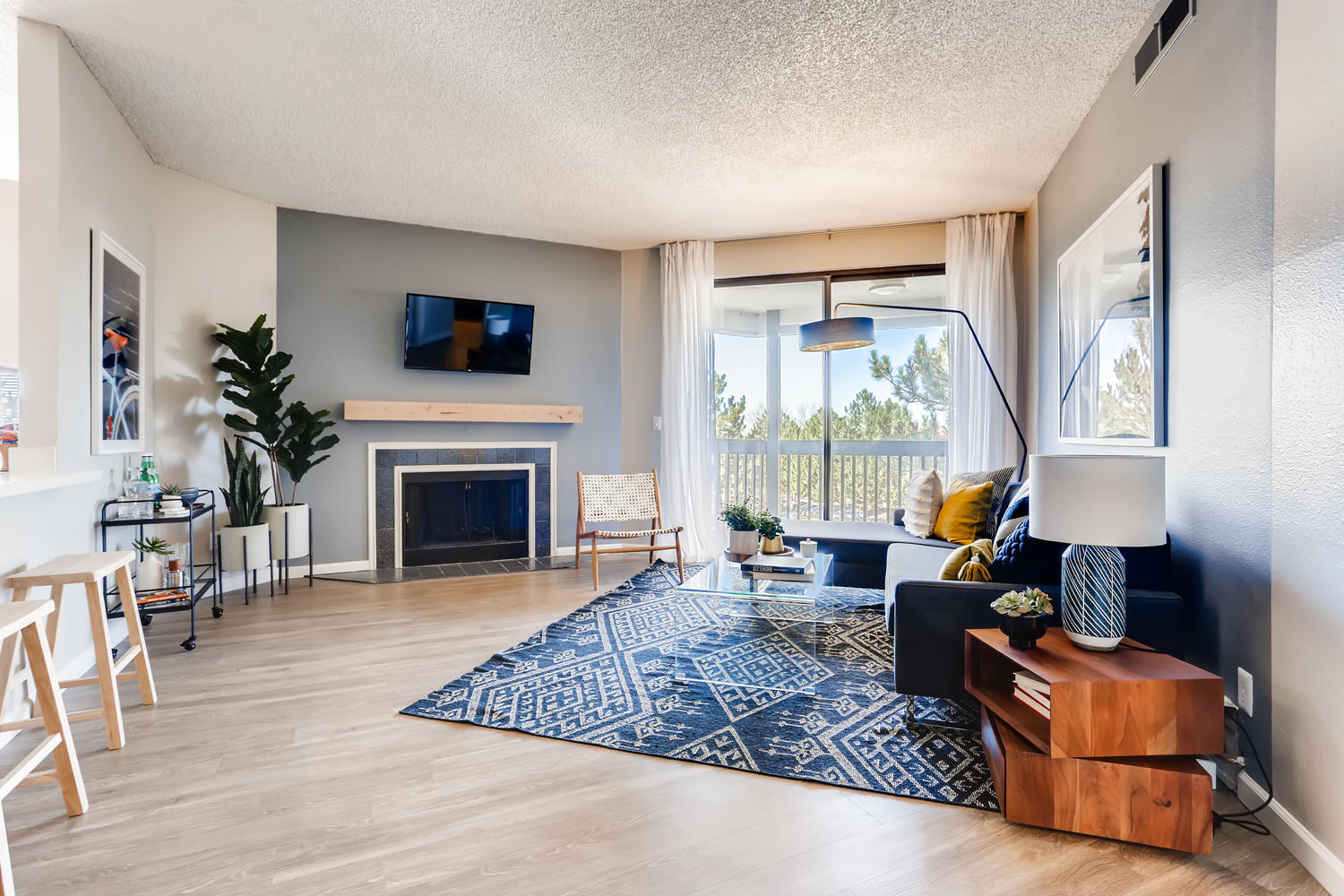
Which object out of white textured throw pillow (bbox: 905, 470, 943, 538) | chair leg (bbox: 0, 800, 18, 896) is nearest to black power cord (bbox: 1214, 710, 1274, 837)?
white textured throw pillow (bbox: 905, 470, 943, 538)

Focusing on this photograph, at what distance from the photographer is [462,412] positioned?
16.6 feet

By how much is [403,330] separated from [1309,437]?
16.4ft

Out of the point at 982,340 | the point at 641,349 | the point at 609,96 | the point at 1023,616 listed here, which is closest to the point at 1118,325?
the point at 1023,616

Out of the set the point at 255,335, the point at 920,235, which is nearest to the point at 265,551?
the point at 255,335

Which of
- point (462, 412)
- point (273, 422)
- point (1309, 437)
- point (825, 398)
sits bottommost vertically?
point (1309, 437)

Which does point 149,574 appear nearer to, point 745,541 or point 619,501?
point 619,501

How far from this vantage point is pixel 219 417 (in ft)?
14.1

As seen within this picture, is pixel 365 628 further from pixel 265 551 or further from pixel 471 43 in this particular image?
pixel 471 43

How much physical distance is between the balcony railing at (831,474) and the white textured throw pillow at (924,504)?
0.81 metres

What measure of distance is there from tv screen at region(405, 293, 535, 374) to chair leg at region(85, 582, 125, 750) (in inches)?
114

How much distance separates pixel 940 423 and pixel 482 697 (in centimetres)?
376

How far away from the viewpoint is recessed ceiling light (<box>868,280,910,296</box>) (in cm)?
500

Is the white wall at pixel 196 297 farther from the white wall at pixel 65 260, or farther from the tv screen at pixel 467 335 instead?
the tv screen at pixel 467 335

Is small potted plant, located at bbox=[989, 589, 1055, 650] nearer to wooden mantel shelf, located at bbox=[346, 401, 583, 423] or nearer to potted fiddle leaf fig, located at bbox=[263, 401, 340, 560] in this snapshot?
wooden mantel shelf, located at bbox=[346, 401, 583, 423]
